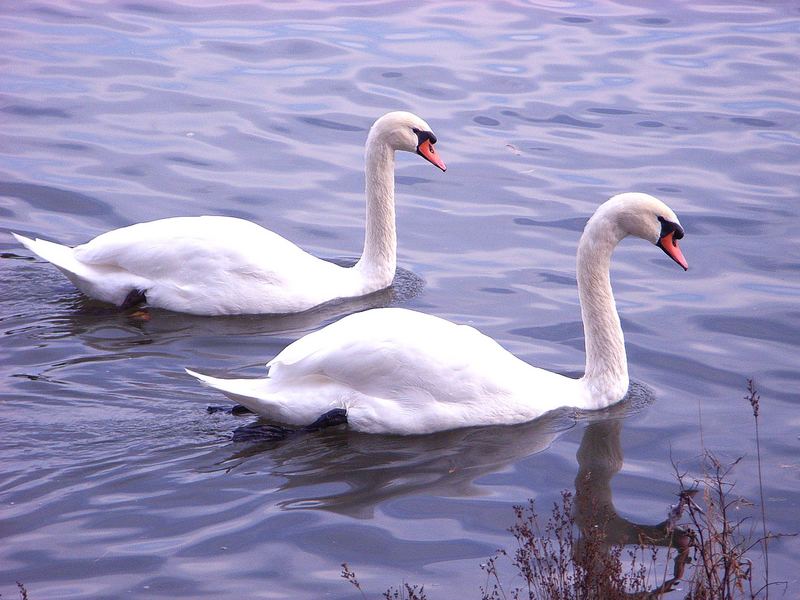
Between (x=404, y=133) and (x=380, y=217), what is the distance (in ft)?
2.18

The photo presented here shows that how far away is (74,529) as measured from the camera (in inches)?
234

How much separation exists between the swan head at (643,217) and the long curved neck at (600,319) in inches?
2.2

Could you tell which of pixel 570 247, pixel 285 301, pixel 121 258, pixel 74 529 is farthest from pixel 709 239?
pixel 74 529

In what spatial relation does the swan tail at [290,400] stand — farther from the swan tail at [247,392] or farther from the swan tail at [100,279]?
the swan tail at [100,279]

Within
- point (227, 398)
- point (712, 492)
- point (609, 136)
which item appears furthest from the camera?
point (609, 136)

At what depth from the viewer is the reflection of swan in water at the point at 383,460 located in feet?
21.2

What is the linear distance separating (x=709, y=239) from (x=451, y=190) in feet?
8.03

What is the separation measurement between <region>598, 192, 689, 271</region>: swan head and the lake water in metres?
0.94

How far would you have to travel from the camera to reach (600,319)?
7883 millimetres

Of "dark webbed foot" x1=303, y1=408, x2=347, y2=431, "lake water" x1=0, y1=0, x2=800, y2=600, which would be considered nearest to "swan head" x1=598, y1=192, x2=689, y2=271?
"lake water" x1=0, y1=0, x2=800, y2=600

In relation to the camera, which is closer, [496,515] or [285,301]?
[496,515]

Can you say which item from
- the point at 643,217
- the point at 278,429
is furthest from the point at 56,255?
the point at 643,217

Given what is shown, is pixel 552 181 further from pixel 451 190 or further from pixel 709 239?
pixel 709 239

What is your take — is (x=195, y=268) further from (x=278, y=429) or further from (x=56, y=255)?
(x=278, y=429)
